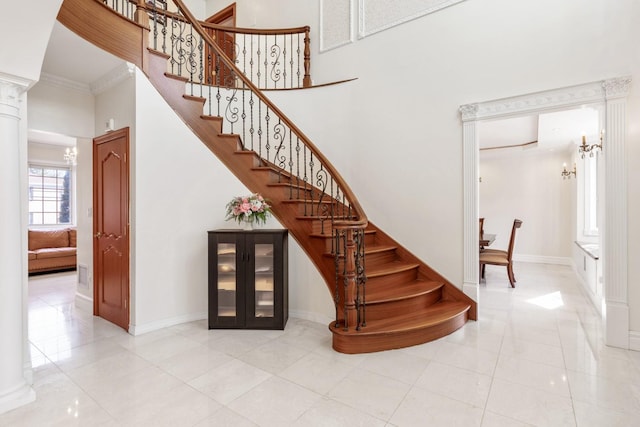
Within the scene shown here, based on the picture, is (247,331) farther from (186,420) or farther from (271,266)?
(186,420)

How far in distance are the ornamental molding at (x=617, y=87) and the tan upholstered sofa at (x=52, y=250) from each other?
9.26m

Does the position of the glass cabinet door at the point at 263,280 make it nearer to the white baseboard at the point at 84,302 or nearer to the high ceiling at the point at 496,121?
the white baseboard at the point at 84,302

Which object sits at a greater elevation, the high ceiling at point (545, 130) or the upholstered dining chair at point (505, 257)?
the high ceiling at point (545, 130)

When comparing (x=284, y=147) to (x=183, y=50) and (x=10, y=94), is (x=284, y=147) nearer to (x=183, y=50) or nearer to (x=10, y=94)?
(x=183, y=50)

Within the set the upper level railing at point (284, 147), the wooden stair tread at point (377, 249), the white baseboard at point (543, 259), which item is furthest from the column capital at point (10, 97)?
the white baseboard at point (543, 259)

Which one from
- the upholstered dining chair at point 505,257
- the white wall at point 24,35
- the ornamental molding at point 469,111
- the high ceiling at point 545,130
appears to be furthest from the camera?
the upholstered dining chair at point 505,257

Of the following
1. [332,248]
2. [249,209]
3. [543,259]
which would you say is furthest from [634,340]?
[543,259]

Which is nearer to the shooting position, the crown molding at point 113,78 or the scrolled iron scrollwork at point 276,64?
the crown molding at point 113,78

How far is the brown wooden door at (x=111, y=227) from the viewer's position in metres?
3.46

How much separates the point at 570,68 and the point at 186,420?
464cm

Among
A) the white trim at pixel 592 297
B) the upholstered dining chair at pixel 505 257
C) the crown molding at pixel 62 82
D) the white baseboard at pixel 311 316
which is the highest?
the crown molding at pixel 62 82

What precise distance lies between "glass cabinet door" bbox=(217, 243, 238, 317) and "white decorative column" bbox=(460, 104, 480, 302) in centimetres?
279

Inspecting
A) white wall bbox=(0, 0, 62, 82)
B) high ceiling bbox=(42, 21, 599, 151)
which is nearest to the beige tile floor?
white wall bbox=(0, 0, 62, 82)

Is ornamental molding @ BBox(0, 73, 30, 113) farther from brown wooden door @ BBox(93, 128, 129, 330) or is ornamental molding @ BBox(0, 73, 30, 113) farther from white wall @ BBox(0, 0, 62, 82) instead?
brown wooden door @ BBox(93, 128, 129, 330)
